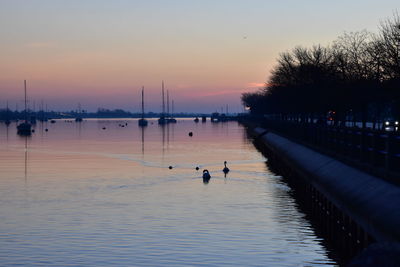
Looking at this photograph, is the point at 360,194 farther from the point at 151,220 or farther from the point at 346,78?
the point at 346,78

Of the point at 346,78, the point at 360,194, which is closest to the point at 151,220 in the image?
the point at 360,194

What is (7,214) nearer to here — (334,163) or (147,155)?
(334,163)

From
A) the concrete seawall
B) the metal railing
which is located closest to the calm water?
the concrete seawall

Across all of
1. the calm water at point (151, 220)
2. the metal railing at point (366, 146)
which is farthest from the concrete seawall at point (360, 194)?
the calm water at point (151, 220)

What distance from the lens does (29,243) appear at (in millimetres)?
27125

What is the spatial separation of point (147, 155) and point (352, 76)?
26.6 metres

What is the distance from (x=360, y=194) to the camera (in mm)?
24875

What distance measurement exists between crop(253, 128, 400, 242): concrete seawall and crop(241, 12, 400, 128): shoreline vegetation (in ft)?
54.0

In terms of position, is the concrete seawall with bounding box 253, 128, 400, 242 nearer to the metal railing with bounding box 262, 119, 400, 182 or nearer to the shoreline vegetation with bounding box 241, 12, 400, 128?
the metal railing with bounding box 262, 119, 400, 182

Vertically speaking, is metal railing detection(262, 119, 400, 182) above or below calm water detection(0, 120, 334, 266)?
above

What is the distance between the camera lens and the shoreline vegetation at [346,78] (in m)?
55.7

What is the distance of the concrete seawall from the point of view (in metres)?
19.4

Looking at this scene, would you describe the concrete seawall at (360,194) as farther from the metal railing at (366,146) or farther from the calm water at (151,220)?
the calm water at (151,220)

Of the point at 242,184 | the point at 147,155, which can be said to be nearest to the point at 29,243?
the point at 242,184
